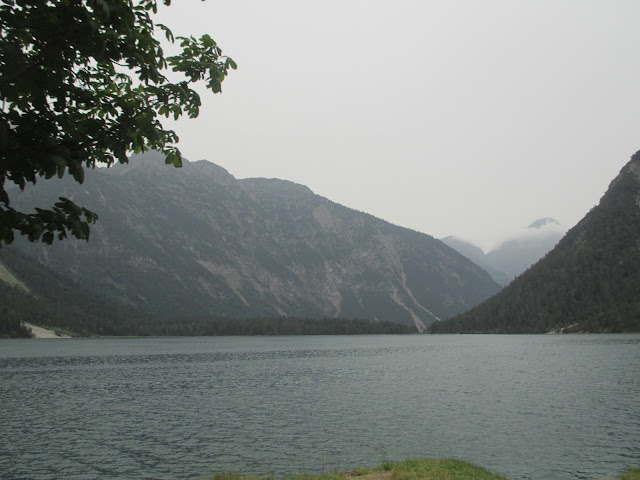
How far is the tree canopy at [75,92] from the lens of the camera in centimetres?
740

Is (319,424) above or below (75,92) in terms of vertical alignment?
below

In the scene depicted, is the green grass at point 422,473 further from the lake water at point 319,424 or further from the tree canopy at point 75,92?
the tree canopy at point 75,92

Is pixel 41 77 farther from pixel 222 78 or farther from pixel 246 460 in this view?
pixel 246 460

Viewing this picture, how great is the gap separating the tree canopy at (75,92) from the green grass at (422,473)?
22996 mm

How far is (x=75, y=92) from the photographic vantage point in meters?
9.00

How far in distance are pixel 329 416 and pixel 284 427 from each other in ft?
22.7

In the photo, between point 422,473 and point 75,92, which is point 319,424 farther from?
point 75,92

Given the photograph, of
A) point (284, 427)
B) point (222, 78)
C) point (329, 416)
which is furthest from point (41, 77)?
point (329, 416)

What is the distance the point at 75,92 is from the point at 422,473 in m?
26.2

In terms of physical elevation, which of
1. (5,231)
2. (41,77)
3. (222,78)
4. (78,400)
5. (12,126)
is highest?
(222,78)

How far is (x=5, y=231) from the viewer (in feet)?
27.6

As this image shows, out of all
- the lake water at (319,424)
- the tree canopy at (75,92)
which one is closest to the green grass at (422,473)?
the lake water at (319,424)

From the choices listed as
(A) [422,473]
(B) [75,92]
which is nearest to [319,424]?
(A) [422,473]

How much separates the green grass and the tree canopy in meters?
23.0
